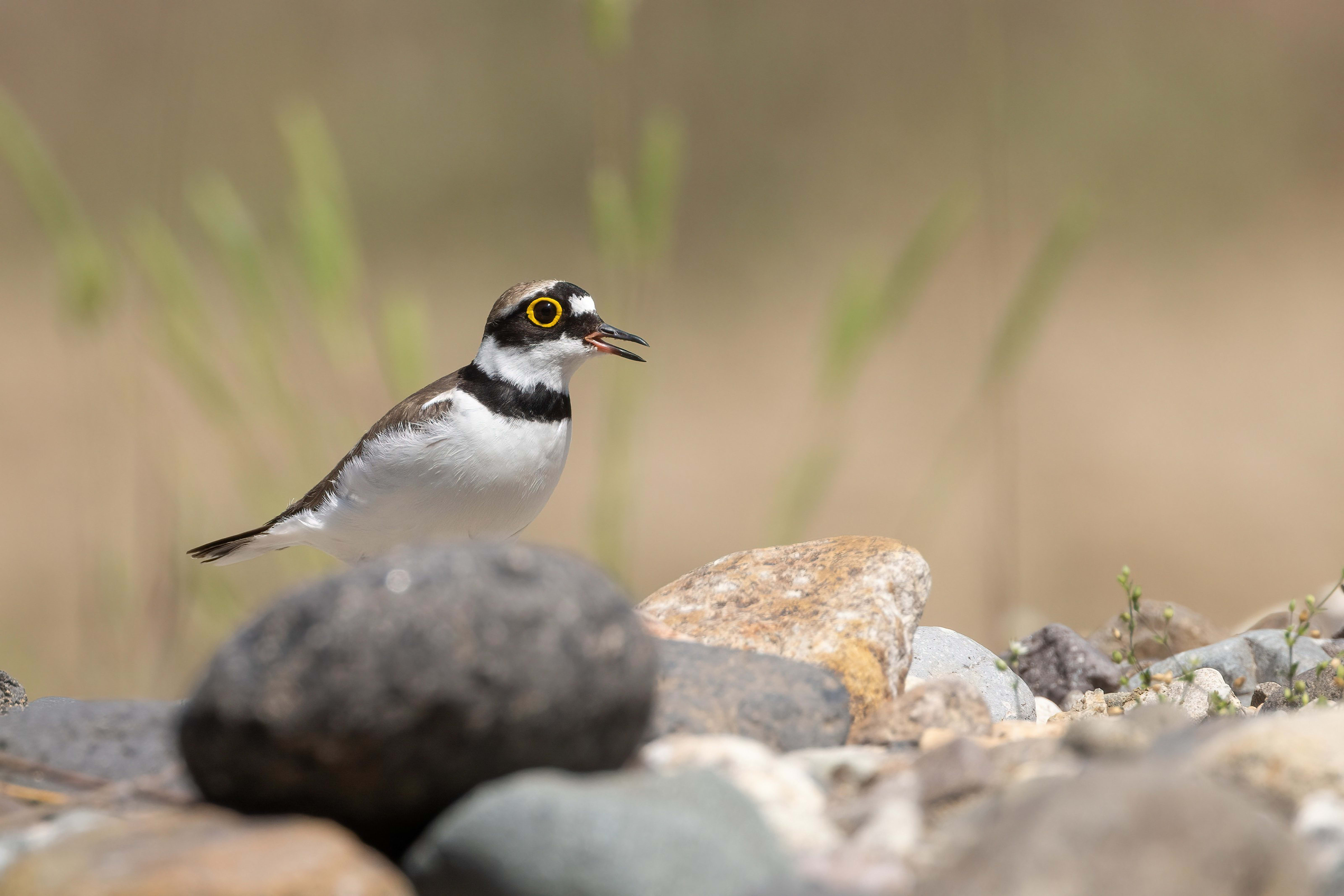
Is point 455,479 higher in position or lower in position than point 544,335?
lower

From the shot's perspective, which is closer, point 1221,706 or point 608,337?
point 1221,706

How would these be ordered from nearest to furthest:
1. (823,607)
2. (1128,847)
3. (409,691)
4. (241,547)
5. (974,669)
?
(1128,847)
(409,691)
(823,607)
(974,669)
(241,547)

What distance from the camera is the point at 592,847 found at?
1194 millimetres

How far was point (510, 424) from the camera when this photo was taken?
2.96 m

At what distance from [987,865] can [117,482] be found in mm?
6310

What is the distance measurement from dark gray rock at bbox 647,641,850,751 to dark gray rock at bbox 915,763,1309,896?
2.26 ft

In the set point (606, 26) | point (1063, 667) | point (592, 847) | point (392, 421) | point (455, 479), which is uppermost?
point (606, 26)

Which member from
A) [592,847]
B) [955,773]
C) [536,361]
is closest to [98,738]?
[592,847]

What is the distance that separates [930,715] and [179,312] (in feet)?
8.47

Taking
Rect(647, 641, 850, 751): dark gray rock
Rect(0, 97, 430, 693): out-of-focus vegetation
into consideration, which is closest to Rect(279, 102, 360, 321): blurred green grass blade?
Rect(0, 97, 430, 693): out-of-focus vegetation

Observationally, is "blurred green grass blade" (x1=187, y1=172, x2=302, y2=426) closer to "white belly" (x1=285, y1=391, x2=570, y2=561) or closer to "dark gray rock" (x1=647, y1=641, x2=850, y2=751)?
"white belly" (x1=285, y1=391, x2=570, y2=561)

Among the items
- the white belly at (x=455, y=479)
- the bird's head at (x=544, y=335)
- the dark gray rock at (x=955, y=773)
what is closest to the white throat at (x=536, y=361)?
the bird's head at (x=544, y=335)

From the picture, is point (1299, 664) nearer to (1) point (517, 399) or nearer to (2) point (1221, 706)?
(2) point (1221, 706)

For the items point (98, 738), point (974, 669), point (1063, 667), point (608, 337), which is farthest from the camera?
point (608, 337)
